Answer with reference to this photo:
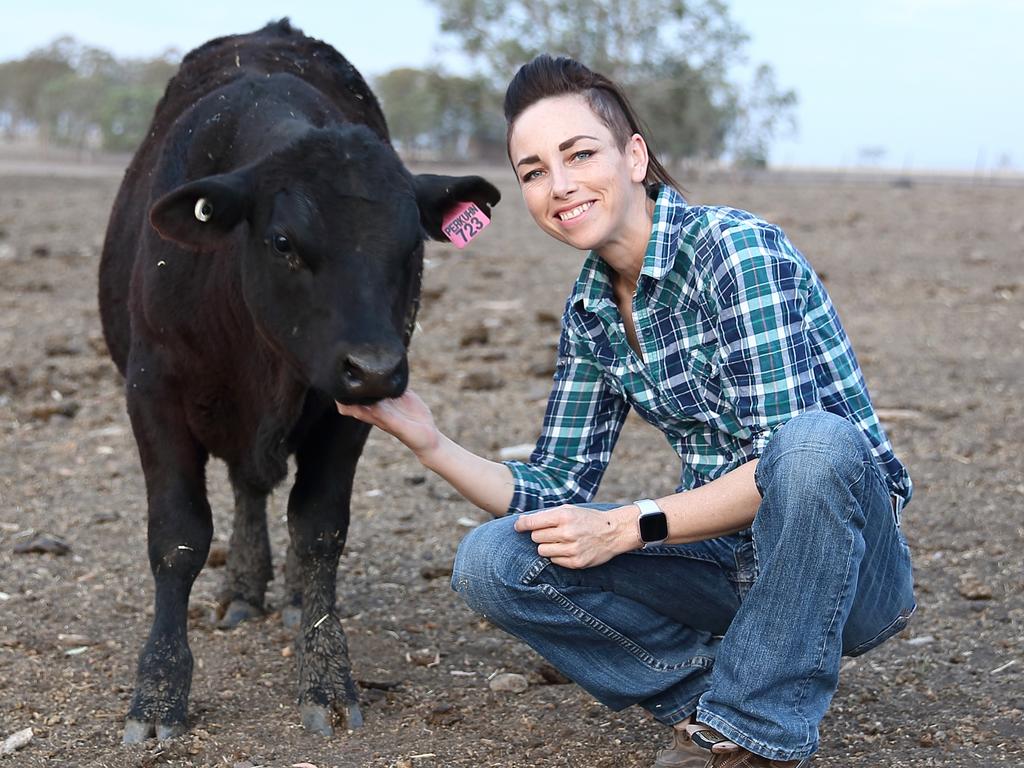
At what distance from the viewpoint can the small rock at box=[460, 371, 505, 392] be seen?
290 inches

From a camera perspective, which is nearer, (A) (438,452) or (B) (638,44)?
(A) (438,452)

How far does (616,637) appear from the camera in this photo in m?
3.15

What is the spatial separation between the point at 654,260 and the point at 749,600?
2.64 ft

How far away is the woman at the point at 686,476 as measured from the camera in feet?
9.23

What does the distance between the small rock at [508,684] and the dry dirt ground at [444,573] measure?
30 millimetres

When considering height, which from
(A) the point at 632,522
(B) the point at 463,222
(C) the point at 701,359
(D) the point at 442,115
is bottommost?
(A) the point at 632,522

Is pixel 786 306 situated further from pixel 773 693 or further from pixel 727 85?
pixel 727 85

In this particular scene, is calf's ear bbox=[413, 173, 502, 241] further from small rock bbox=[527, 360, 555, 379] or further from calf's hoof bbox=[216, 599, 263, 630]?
small rock bbox=[527, 360, 555, 379]

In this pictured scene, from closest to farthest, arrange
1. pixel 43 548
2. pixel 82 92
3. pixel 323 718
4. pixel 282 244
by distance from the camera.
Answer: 1. pixel 282 244
2. pixel 323 718
3. pixel 43 548
4. pixel 82 92

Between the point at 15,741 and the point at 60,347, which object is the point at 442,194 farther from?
the point at 60,347

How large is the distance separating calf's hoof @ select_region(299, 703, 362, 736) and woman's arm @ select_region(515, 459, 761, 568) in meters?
0.90

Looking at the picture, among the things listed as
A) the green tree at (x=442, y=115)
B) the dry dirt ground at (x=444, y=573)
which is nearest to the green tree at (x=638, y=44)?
the green tree at (x=442, y=115)

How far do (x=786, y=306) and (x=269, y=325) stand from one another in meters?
1.34

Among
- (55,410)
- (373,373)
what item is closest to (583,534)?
(373,373)
